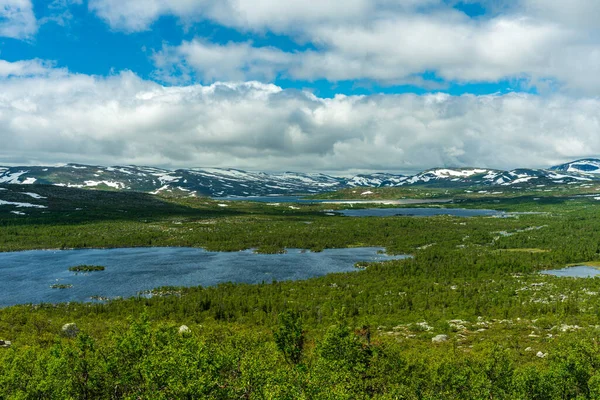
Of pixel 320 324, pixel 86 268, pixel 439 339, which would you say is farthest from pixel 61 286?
pixel 439 339

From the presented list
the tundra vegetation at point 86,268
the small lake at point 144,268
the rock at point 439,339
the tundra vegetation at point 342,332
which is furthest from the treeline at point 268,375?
the tundra vegetation at point 86,268

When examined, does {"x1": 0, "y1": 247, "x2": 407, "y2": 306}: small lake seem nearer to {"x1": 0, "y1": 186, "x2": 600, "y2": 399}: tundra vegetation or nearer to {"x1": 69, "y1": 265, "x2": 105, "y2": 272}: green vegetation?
{"x1": 69, "y1": 265, "x2": 105, "y2": 272}: green vegetation

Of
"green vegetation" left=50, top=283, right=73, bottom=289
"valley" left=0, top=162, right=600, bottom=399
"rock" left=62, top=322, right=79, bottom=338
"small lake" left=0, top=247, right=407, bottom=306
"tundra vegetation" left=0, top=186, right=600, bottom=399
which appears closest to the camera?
"tundra vegetation" left=0, top=186, right=600, bottom=399

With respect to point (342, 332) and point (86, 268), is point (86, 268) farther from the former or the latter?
point (342, 332)

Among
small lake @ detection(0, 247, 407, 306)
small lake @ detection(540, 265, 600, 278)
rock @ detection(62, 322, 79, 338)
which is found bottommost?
small lake @ detection(0, 247, 407, 306)

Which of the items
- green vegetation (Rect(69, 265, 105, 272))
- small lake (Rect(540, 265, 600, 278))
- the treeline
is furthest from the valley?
small lake (Rect(540, 265, 600, 278))

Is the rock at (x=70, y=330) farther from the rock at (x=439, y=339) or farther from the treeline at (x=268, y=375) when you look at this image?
the rock at (x=439, y=339)
